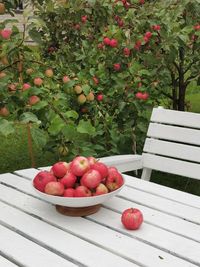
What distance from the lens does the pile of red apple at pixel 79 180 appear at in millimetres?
1566

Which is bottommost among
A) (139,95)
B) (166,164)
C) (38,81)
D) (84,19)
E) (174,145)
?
(166,164)

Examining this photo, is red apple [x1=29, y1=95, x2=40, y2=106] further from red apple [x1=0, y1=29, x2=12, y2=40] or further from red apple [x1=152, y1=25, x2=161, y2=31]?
red apple [x1=152, y1=25, x2=161, y2=31]

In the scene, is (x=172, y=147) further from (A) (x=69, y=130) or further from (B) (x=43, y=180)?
(B) (x=43, y=180)

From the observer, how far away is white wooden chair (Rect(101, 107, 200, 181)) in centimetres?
257

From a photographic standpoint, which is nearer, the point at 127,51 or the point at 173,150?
the point at 173,150

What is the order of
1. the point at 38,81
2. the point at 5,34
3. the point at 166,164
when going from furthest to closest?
the point at 166,164 → the point at 38,81 → the point at 5,34

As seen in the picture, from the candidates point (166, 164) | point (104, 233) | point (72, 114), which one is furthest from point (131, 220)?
point (166, 164)

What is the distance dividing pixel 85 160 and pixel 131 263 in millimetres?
457

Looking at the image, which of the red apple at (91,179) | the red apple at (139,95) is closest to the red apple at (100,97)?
the red apple at (139,95)

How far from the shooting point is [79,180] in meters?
1.64

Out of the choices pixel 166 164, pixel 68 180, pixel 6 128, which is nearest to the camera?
pixel 68 180

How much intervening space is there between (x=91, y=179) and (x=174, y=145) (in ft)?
3.82

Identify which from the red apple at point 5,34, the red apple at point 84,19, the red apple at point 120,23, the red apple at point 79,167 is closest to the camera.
→ the red apple at point 79,167

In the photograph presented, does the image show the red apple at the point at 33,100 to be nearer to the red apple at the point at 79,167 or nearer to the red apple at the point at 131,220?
the red apple at the point at 79,167
